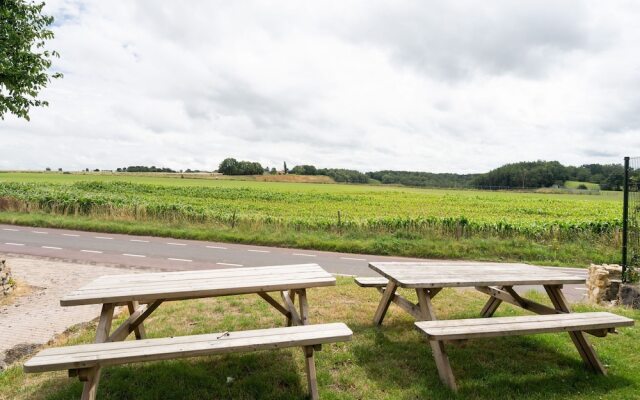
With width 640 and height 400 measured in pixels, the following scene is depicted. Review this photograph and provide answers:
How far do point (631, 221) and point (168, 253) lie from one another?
11350 millimetres

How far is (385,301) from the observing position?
4.99m

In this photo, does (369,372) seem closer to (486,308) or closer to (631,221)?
(486,308)

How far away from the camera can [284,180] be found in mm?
81938

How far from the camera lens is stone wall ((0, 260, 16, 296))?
22.9 ft

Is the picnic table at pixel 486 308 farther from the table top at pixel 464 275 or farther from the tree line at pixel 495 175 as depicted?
the tree line at pixel 495 175

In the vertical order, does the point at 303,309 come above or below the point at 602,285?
above

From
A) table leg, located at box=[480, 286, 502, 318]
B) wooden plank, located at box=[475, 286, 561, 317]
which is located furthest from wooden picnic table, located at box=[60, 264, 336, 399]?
table leg, located at box=[480, 286, 502, 318]

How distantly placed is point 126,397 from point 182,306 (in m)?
2.54

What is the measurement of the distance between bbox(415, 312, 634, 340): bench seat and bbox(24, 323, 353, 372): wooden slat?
0.83 meters

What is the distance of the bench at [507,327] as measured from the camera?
11.4ft

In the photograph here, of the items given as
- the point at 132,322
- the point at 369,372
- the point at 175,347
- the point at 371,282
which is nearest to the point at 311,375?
the point at 369,372

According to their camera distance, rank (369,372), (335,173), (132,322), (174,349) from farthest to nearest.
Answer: (335,173), (132,322), (369,372), (174,349)

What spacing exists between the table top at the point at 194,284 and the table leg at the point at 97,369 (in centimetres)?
19

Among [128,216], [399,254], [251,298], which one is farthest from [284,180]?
[251,298]
